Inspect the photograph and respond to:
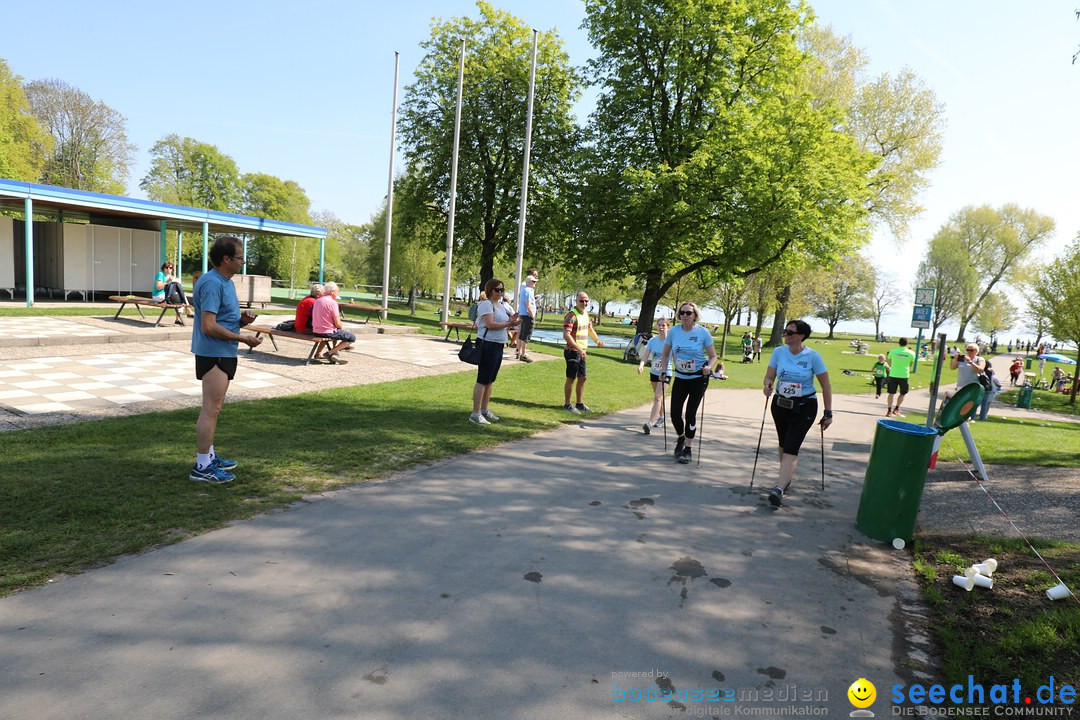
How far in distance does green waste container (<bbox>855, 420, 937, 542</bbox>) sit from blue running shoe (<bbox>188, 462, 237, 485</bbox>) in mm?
5223

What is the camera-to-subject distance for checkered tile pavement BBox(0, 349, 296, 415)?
24.1 feet

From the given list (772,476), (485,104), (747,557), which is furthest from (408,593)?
(485,104)

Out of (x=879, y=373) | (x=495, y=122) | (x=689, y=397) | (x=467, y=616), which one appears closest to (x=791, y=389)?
(x=689, y=397)

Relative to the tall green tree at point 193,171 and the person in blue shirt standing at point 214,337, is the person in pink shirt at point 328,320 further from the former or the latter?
the tall green tree at point 193,171

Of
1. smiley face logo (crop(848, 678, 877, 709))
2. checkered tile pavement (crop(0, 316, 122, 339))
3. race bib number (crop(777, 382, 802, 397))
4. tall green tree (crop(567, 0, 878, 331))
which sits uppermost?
tall green tree (crop(567, 0, 878, 331))

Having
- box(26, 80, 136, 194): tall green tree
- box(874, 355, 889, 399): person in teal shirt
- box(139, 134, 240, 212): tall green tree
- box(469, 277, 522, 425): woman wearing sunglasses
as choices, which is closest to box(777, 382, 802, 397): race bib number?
box(469, 277, 522, 425): woman wearing sunglasses

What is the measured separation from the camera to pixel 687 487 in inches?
243

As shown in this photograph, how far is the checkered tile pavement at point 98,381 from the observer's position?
7344 mm

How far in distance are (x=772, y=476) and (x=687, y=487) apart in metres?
1.37

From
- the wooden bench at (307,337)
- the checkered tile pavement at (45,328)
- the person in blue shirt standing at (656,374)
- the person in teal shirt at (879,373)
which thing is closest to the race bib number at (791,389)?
the person in blue shirt standing at (656,374)

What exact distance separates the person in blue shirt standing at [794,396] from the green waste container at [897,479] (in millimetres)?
817

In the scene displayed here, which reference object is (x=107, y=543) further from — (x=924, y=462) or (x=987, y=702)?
(x=924, y=462)

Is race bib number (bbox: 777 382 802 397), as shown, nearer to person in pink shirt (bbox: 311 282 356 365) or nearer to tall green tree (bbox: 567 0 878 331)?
person in pink shirt (bbox: 311 282 356 365)

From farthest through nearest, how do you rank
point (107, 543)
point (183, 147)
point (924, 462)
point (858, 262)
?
point (183, 147)
point (858, 262)
point (924, 462)
point (107, 543)
